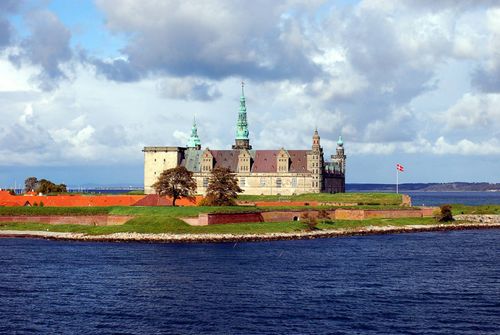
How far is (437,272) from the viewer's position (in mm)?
57219

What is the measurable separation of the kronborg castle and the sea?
65.2 meters

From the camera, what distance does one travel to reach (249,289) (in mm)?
49281

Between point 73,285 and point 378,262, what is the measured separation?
81.9 feet

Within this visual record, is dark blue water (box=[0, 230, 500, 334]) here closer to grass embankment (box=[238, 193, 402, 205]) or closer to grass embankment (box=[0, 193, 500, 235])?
grass embankment (box=[0, 193, 500, 235])

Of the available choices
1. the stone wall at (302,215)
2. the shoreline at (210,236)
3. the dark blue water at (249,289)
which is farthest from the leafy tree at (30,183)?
the dark blue water at (249,289)

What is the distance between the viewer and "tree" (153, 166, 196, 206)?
3917 inches

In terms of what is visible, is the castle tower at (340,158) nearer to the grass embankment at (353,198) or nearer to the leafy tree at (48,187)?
the grass embankment at (353,198)

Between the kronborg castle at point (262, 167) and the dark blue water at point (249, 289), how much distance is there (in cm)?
6530

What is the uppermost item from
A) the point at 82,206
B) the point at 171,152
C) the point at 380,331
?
the point at 171,152

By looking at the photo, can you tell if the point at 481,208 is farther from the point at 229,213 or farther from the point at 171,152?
the point at 171,152

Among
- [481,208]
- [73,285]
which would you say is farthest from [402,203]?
[73,285]

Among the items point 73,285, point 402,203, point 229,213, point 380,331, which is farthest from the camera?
point 402,203

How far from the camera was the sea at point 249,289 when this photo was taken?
3919cm

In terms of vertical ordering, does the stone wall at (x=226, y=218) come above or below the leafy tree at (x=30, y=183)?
below
